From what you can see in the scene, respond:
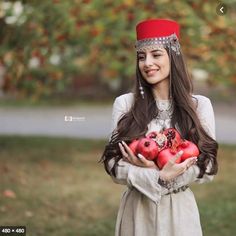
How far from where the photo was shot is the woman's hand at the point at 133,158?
2.09 meters

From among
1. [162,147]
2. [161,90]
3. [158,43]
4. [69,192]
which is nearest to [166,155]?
[162,147]

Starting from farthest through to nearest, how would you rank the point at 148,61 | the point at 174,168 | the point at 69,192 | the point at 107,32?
the point at 107,32
the point at 69,192
the point at 148,61
the point at 174,168

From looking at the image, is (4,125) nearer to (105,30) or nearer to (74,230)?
(105,30)

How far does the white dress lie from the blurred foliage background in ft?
10.3

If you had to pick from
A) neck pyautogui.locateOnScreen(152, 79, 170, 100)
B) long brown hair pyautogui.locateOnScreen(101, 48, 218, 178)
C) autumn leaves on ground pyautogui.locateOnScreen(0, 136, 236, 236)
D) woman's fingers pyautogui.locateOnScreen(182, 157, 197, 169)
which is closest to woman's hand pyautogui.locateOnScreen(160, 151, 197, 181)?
woman's fingers pyautogui.locateOnScreen(182, 157, 197, 169)

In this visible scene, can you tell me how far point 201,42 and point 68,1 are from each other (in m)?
1.33

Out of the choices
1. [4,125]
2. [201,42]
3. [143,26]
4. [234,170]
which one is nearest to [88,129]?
[4,125]

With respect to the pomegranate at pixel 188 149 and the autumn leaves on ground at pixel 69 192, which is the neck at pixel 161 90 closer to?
the pomegranate at pixel 188 149

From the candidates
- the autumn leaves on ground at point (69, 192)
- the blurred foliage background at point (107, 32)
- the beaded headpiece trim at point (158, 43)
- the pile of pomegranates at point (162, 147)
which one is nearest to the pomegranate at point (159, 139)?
the pile of pomegranates at point (162, 147)

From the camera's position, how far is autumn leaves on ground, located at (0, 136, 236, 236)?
4.67 meters

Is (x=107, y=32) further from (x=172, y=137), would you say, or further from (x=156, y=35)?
(x=172, y=137)

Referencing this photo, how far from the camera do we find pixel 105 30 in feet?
19.5

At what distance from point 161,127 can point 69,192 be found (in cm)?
355

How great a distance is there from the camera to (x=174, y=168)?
2062 mm
